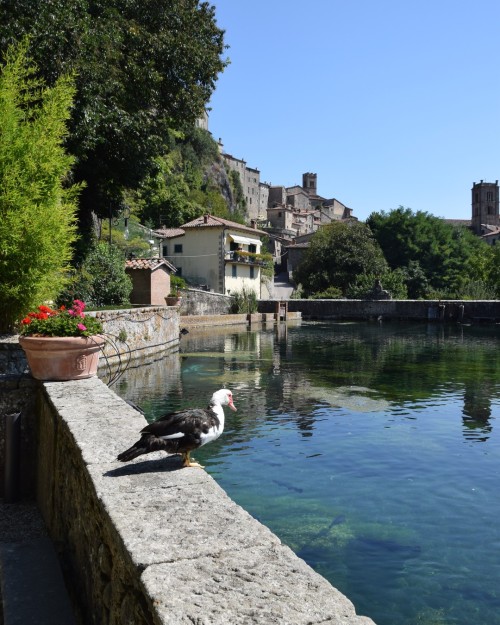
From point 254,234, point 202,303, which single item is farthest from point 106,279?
point 254,234

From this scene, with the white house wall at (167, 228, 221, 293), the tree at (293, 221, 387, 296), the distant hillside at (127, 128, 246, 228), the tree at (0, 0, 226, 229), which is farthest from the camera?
the distant hillside at (127, 128, 246, 228)

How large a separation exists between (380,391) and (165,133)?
1188 cm

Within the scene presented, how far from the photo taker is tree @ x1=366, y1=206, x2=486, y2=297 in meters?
72.4

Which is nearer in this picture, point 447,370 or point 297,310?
point 447,370

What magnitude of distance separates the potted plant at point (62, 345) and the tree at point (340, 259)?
60889 mm

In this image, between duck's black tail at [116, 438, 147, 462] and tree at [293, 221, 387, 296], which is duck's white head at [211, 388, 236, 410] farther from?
tree at [293, 221, 387, 296]

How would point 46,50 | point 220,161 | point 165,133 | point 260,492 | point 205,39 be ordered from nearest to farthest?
point 260,492, point 46,50, point 165,133, point 205,39, point 220,161

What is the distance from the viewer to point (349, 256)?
218ft

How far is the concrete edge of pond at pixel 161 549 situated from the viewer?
209cm

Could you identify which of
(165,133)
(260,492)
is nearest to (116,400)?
(260,492)

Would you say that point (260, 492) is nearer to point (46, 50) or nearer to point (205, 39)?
point (46, 50)

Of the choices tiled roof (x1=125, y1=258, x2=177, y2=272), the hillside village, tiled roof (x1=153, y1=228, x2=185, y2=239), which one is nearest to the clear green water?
tiled roof (x1=125, y1=258, x2=177, y2=272)

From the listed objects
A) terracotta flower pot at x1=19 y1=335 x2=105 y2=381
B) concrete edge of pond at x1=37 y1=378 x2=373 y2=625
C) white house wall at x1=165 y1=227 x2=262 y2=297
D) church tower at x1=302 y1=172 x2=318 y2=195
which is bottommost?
concrete edge of pond at x1=37 y1=378 x2=373 y2=625

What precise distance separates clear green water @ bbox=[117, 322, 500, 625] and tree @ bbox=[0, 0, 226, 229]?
6.78 metres
